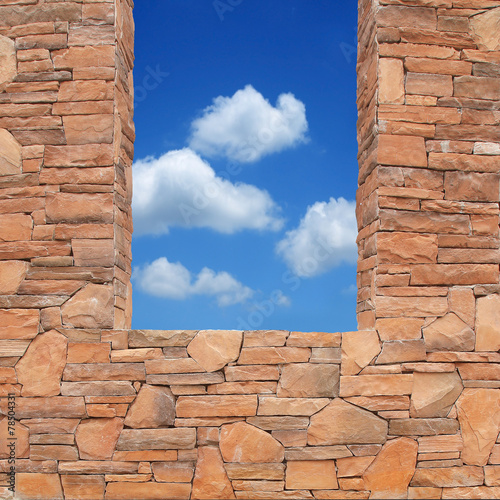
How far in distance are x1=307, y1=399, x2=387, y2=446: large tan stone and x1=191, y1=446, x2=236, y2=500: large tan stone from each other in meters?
0.64

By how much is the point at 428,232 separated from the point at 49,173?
2779mm

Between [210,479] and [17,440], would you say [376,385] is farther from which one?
[17,440]

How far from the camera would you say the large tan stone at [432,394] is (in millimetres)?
3377

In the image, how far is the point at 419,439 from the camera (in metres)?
3.36

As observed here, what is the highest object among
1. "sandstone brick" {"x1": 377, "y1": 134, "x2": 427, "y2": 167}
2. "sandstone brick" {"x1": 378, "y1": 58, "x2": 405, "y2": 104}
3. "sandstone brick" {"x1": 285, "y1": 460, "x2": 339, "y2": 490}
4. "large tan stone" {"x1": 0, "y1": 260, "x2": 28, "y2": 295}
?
"sandstone brick" {"x1": 378, "y1": 58, "x2": 405, "y2": 104}

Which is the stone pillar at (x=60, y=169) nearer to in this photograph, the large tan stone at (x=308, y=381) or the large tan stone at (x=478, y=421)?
the large tan stone at (x=308, y=381)

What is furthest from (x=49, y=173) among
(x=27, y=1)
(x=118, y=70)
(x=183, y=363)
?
(x=183, y=363)

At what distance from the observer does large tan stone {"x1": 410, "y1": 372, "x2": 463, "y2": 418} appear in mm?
3377

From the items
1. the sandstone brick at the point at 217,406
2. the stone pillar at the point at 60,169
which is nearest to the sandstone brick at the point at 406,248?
the sandstone brick at the point at 217,406

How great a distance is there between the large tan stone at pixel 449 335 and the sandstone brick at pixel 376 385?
1.00ft

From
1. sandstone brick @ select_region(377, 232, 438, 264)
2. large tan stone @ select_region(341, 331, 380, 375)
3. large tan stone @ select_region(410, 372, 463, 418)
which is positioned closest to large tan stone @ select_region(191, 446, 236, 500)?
large tan stone @ select_region(341, 331, 380, 375)

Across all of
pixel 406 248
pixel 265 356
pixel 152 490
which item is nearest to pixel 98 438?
pixel 152 490

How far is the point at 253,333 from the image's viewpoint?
10.9 ft

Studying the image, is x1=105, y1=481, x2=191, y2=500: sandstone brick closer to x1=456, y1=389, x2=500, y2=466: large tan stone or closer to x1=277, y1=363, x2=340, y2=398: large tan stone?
x1=277, y1=363, x2=340, y2=398: large tan stone
